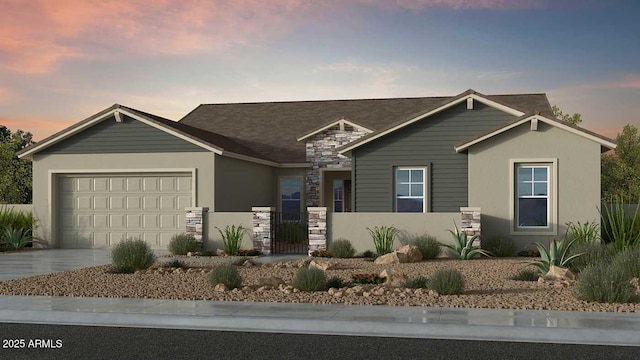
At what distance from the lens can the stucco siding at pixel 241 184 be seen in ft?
80.0

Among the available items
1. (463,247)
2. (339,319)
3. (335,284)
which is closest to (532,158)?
(463,247)

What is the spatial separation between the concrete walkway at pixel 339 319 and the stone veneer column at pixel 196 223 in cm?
980

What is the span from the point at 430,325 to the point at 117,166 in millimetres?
17086

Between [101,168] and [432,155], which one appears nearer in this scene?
[432,155]

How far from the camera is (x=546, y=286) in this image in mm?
13852

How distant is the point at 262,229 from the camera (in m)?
21.8

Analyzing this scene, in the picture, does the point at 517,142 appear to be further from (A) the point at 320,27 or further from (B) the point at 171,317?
(B) the point at 171,317

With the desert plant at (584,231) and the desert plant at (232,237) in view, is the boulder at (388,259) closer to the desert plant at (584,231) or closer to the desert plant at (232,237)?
the desert plant at (232,237)

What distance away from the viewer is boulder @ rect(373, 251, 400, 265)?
60.5 feet

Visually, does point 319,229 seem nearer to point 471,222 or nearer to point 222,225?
point 222,225

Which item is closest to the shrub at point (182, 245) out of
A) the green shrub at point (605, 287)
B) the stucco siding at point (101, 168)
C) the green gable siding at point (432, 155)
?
the stucco siding at point (101, 168)

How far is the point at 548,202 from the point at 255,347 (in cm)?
1453

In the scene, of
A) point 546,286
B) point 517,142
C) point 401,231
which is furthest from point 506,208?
point 546,286

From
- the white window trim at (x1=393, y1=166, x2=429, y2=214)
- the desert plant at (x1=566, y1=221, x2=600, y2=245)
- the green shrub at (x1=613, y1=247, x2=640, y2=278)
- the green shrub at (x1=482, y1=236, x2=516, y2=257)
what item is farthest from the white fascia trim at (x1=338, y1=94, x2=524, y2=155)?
the green shrub at (x1=613, y1=247, x2=640, y2=278)
